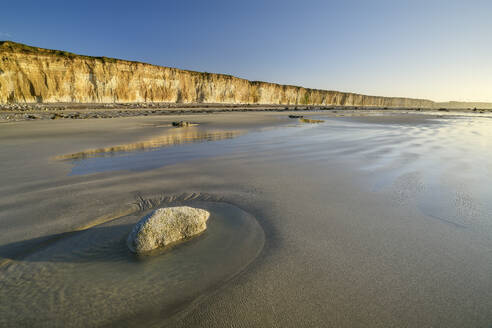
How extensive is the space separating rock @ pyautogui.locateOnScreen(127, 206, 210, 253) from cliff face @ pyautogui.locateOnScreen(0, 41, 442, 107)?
40.5m

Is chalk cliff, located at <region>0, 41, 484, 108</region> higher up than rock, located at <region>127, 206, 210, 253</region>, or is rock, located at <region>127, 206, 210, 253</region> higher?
chalk cliff, located at <region>0, 41, 484, 108</region>

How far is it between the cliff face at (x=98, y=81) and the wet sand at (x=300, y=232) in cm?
3629

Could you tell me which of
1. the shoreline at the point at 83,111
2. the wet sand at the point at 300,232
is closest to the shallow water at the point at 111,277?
the wet sand at the point at 300,232

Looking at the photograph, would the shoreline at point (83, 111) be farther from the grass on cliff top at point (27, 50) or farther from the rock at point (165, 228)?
the rock at point (165, 228)

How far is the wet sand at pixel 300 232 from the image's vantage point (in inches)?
61.1

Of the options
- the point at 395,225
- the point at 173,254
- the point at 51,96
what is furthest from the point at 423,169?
the point at 51,96

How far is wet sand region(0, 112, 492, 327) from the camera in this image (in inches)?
61.1

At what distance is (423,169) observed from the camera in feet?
16.1

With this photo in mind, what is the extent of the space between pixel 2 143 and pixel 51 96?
3446 cm

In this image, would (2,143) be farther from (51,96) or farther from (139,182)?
(51,96)

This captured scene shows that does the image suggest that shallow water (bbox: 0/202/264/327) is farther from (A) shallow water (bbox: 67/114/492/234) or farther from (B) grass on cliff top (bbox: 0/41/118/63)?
(B) grass on cliff top (bbox: 0/41/118/63)

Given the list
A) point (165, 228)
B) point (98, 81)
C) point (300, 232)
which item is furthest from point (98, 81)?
point (300, 232)

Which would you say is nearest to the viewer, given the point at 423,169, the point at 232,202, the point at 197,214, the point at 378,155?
the point at 197,214

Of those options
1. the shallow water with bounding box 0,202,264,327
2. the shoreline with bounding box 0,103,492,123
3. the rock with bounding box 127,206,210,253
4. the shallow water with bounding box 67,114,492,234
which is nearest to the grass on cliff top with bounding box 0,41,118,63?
the shoreline with bounding box 0,103,492,123
